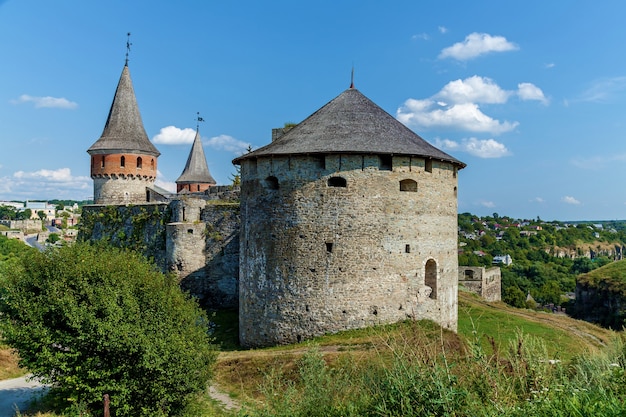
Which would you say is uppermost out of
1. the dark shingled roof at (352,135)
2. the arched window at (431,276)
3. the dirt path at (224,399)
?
the dark shingled roof at (352,135)

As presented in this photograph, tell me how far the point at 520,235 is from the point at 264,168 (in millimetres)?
108707

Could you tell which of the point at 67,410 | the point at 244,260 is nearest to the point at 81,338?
the point at 67,410

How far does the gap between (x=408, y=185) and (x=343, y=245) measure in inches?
121

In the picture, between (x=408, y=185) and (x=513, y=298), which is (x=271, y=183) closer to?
(x=408, y=185)

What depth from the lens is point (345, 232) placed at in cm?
1656

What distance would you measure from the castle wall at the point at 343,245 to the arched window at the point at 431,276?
0.03 m

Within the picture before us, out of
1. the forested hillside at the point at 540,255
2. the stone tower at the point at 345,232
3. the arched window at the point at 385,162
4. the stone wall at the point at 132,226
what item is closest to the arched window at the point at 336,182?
the stone tower at the point at 345,232

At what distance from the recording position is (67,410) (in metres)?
11.5

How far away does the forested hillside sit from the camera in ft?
224

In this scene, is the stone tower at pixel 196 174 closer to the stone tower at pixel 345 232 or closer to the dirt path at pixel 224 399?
the stone tower at pixel 345 232

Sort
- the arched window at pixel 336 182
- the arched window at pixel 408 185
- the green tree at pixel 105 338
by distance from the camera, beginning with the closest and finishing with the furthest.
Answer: the green tree at pixel 105 338, the arched window at pixel 336 182, the arched window at pixel 408 185

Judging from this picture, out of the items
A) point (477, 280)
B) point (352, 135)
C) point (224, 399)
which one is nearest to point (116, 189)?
Answer: point (352, 135)

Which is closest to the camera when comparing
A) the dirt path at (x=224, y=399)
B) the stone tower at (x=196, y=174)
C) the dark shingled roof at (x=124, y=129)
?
the dirt path at (x=224, y=399)

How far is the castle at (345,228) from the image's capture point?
651 inches
